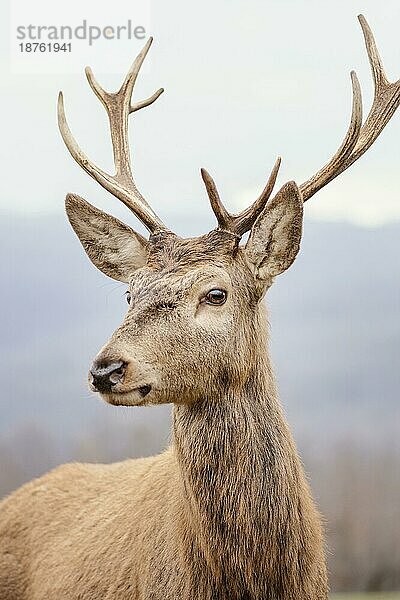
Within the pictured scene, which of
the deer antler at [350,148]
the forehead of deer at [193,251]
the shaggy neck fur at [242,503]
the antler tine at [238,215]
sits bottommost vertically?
the shaggy neck fur at [242,503]

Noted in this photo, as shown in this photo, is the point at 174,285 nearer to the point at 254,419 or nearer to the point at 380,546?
the point at 254,419

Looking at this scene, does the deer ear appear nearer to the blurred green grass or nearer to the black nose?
the black nose

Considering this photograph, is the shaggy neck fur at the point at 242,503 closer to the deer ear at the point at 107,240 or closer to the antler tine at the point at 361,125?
the deer ear at the point at 107,240

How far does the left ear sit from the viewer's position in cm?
332

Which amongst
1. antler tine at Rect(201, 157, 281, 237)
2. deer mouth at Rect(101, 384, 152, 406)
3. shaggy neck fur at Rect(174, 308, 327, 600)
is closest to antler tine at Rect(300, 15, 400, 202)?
antler tine at Rect(201, 157, 281, 237)

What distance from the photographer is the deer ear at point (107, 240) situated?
3.70 meters

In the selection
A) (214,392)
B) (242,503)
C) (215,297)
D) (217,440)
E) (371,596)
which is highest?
(215,297)

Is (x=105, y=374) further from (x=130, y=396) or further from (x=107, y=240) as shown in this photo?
(x=107, y=240)

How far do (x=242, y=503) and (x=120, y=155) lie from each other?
5.07 feet

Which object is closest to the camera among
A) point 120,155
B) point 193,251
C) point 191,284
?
point 191,284

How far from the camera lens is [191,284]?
10.6 feet

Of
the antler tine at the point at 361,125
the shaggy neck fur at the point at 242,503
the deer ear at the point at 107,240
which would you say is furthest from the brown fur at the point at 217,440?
the antler tine at the point at 361,125

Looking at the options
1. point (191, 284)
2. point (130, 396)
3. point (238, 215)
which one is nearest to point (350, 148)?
point (238, 215)

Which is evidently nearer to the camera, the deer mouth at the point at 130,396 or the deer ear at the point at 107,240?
the deer mouth at the point at 130,396
